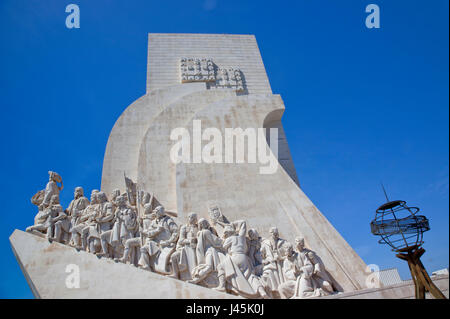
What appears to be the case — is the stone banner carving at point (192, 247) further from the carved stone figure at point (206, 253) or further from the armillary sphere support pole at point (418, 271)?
the armillary sphere support pole at point (418, 271)

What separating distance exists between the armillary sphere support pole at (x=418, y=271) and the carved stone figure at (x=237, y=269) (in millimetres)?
2358

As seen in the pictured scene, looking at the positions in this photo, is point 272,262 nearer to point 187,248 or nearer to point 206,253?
point 206,253

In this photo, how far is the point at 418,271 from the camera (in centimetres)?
388

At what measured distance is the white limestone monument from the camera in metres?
5.44

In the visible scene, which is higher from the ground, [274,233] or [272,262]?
[274,233]

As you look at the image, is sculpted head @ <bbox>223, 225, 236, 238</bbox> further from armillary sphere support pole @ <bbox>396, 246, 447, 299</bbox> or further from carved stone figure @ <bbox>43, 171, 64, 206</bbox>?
carved stone figure @ <bbox>43, 171, 64, 206</bbox>

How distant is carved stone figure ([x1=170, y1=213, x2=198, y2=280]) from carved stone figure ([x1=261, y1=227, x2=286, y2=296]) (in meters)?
1.27

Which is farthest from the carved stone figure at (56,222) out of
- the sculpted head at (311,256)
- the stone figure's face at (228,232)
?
the sculpted head at (311,256)

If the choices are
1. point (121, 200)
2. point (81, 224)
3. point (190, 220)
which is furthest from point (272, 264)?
point (81, 224)

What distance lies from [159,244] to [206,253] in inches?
36.2

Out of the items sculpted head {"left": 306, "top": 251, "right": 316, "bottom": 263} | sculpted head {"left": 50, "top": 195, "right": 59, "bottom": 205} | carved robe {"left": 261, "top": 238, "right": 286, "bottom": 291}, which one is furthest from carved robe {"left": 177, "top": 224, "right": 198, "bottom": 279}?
sculpted head {"left": 50, "top": 195, "right": 59, "bottom": 205}

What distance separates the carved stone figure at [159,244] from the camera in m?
5.87

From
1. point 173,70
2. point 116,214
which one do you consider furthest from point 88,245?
point 173,70
